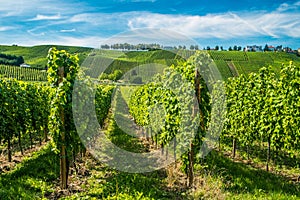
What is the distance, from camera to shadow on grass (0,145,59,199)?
6.48 metres

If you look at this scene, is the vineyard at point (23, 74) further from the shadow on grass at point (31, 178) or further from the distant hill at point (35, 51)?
the shadow on grass at point (31, 178)

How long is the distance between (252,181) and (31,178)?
21.6ft

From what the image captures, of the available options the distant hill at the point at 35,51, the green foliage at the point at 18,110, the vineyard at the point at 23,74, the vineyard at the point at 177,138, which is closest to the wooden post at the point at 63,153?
the vineyard at the point at 177,138

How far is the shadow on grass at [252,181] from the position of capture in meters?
7.65

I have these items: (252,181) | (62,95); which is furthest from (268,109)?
(62,95)

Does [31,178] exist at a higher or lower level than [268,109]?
lower

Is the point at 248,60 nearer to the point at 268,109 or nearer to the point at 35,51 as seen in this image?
the point at 268,109

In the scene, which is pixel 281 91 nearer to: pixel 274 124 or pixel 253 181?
pixel 274 124

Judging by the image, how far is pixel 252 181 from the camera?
27.4 ft

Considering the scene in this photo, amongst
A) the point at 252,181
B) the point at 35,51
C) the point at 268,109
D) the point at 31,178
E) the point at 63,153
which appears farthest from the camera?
the point at 35,51

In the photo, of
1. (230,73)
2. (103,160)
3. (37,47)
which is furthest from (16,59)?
(103,160)

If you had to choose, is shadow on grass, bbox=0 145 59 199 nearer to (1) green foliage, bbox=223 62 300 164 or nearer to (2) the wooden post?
(2) the wooden post

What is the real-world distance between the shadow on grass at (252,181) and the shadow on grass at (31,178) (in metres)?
4.95

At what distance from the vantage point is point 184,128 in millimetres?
7949
